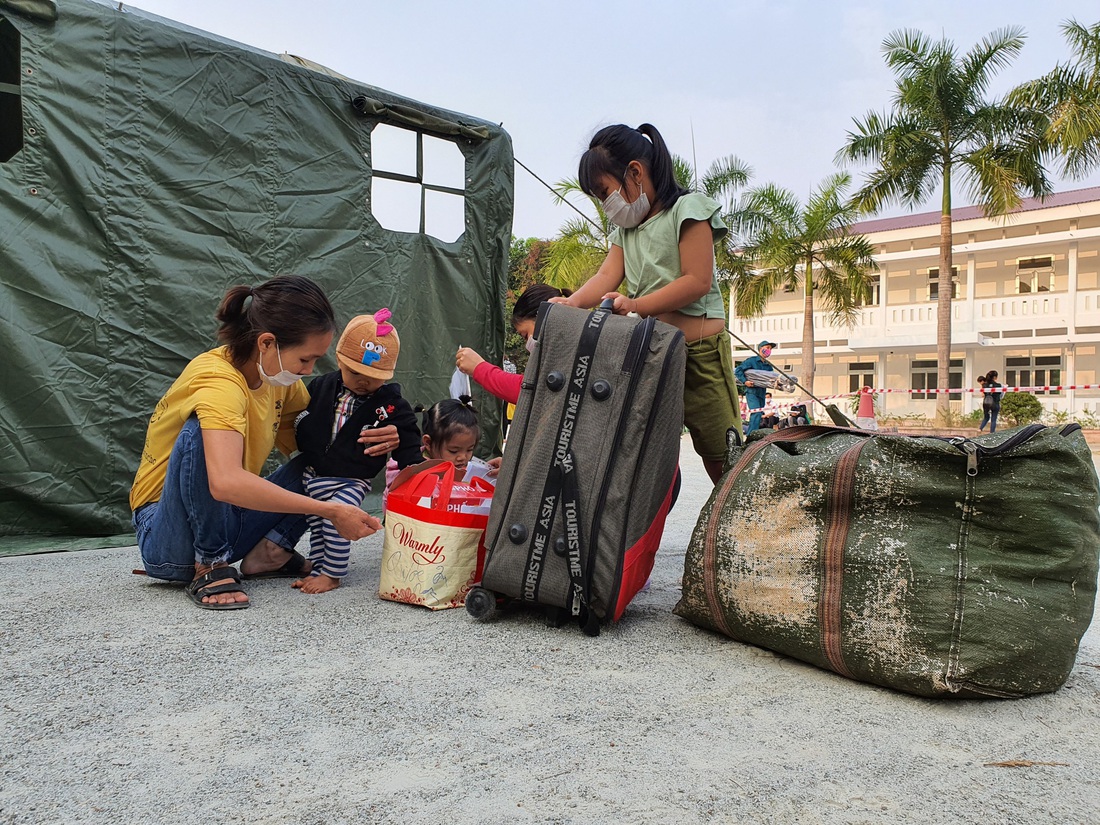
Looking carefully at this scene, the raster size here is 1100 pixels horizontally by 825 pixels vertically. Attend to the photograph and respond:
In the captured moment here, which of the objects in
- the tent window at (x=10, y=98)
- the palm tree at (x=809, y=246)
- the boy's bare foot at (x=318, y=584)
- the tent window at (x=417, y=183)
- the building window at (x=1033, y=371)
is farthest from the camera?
the building window at (x=1033, y=371)

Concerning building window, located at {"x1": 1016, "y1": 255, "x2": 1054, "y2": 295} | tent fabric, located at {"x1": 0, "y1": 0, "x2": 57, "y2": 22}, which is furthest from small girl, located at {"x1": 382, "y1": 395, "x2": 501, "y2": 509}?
building window, located at {"x1": 1016, "y1": 255, "x2": 1054, "y2": 295}

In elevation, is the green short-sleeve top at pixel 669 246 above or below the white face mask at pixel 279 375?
above

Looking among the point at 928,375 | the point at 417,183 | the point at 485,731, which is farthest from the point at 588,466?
the point at 928,375

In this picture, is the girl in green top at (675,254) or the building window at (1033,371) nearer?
the girl in green top at (675,254)

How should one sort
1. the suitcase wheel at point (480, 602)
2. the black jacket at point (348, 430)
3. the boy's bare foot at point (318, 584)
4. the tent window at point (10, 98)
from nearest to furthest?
1. the suitcase wheel at point (480, 602)
2. the boy's bare foot at point (318, 584)
3. the black jacket at point (348, 430)
4. the tent window at point (10, 98)

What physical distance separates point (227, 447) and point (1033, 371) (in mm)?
26853

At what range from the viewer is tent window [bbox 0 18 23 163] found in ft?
10.6

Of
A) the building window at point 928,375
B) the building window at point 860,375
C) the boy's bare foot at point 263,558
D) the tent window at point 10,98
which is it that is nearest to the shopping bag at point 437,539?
the boy's bare foot at point 263,558

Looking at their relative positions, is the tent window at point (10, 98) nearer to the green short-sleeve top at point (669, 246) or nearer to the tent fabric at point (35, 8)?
the tent fabric at point (35, 8)

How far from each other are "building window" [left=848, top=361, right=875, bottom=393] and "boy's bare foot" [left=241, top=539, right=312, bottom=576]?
26.7 metres

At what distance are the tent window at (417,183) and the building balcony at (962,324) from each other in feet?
59.1

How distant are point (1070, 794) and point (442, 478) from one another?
5.45 feet

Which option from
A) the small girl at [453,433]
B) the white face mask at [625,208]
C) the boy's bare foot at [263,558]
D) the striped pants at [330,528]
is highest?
the white face mask at [625,208]

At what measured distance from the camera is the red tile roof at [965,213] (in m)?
24.0
